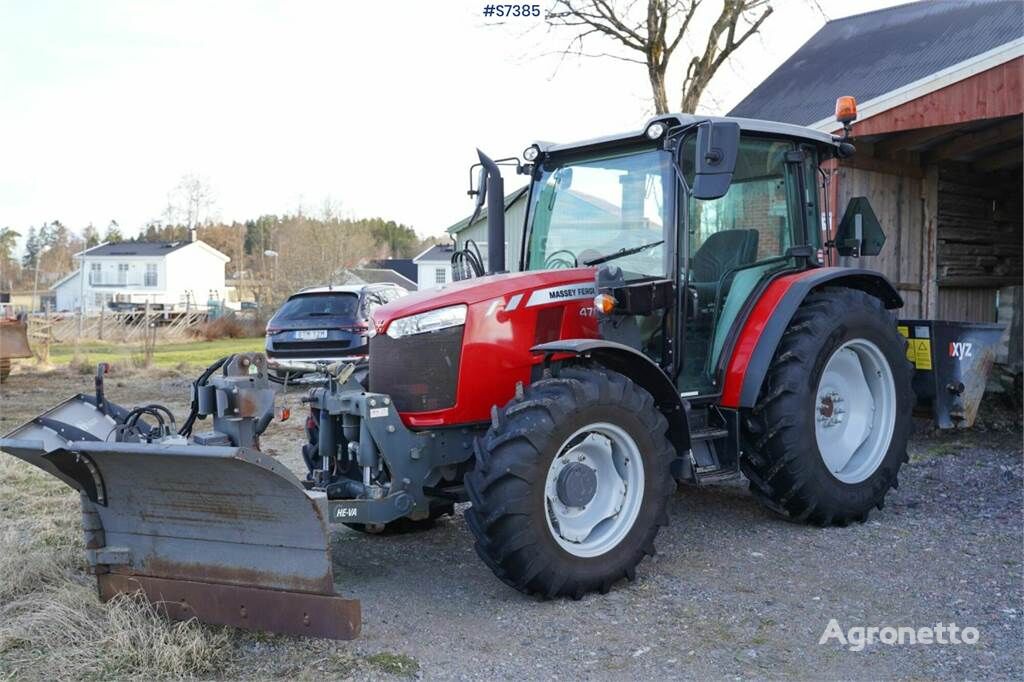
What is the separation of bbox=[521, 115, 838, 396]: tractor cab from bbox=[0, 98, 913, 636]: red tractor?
13 mm

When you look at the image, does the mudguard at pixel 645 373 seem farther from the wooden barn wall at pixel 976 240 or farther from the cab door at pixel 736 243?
the wooden barn wall at pixel 976 240

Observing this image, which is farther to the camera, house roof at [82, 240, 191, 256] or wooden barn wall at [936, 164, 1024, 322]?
house roof at [82, 240, 191, 256]

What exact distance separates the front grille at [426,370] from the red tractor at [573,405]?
0.01 meters

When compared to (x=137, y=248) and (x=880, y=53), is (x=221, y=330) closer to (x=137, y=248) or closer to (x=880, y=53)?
(x=880, y=53)

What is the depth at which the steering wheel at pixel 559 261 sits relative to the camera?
5.58 m

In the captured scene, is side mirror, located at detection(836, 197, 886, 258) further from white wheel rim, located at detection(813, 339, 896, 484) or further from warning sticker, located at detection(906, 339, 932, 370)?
warning sticker, located at detection(906, 339, 932, 370)

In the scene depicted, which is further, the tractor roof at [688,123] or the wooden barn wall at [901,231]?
the wooden barn wall at [901,231]

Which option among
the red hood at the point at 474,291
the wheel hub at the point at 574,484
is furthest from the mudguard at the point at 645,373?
the wheel hub at the point at 574,484

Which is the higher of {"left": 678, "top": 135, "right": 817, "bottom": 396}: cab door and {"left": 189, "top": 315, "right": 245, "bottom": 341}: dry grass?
{"left": 678, "top": 135, "right": 817, "bottom": 396}: cab door

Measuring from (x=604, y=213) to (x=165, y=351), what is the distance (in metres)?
23.1

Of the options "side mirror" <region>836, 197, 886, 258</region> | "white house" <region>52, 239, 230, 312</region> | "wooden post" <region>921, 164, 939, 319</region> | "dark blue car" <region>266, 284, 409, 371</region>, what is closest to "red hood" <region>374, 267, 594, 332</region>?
"side mirror" <region>836, 197, 886, 258</region>

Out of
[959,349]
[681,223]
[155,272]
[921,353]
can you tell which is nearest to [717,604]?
[681,223]

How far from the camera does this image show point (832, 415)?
236 inches

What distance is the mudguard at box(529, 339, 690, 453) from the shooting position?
4715mm
